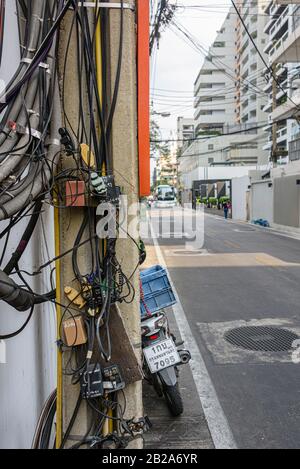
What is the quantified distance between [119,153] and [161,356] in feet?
6.94

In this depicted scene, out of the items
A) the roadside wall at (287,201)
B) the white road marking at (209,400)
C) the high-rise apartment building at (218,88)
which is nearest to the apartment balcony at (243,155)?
the high-rise apartment building at (218,88)

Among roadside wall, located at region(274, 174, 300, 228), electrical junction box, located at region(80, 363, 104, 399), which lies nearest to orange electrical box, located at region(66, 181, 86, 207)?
electrical junction box, located at region(80, 363, 104, 399)

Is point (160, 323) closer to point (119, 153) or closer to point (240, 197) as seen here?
point (119, 153)

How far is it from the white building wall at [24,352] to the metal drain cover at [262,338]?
3.28 m

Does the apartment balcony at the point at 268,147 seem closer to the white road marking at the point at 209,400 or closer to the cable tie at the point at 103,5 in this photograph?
the white road marking at the point at 209,400

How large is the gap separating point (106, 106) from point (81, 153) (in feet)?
1.42

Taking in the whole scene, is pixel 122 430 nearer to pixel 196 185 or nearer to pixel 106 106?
pixel 106 106

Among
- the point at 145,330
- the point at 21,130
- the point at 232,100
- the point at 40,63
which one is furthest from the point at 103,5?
the point at 232,100

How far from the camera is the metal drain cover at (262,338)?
20.1 feet

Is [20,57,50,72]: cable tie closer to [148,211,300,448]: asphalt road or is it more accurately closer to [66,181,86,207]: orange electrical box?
[66,181,86,207]: orange electrical box

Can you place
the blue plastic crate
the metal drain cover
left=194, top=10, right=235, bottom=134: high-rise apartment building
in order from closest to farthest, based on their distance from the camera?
1. the blue plastic crate
2. the metal drain cover
3. left=194, top=10, right=235, bottom=134: high-rise apartment building

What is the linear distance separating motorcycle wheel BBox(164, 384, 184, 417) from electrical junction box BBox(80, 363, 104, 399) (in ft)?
5.11

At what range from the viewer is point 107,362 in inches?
111

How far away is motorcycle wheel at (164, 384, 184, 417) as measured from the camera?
13.8 feet
